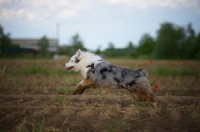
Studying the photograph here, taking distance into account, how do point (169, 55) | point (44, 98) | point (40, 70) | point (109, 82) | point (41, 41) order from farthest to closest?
point (41, 41) → point (169, 55) → point (40, 70) → point (44, 98) → point (109, 82)

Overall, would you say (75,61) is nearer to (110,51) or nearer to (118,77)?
(118,77)

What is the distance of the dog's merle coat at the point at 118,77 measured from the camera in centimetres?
695

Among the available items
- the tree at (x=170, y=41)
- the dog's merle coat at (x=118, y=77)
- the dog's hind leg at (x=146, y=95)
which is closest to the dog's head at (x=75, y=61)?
the dog's merle coat at (x=118, y=77)

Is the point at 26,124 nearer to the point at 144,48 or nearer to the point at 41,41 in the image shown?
the point at 41,41

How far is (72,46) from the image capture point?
61.2m

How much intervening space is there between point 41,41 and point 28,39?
4649 centimetres

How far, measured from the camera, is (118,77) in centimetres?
721

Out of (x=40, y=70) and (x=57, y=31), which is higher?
(x=57, y=31)

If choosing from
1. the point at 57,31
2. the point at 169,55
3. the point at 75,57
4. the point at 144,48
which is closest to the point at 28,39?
the point at 57,31

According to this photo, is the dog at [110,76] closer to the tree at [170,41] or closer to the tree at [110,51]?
the tree at [170,41]

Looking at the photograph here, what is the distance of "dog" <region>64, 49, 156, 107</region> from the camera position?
22.6 ft

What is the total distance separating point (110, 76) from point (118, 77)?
0.28 m

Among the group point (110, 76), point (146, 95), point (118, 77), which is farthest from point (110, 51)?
point (146, 95)

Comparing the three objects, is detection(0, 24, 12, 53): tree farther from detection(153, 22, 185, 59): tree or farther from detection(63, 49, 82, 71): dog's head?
detection(63, 49, 82, 71): dog's head
